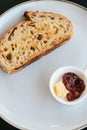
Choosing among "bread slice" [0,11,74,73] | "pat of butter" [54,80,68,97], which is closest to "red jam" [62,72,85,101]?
"pat of butter" [54,80,68,97]

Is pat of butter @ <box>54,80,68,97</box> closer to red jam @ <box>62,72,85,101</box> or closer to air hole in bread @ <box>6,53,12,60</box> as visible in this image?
red jam @ <box>62,72,85,101</box>

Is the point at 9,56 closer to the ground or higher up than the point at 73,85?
higher up

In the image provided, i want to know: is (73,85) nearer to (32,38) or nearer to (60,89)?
(60,89)

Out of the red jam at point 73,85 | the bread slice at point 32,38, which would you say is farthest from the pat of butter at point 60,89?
the bread slice at point 32,38

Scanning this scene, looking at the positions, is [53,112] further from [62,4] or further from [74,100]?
[62,4]

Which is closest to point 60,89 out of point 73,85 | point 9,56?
point 73,85

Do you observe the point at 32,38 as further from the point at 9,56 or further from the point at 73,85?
the point at 73,85
